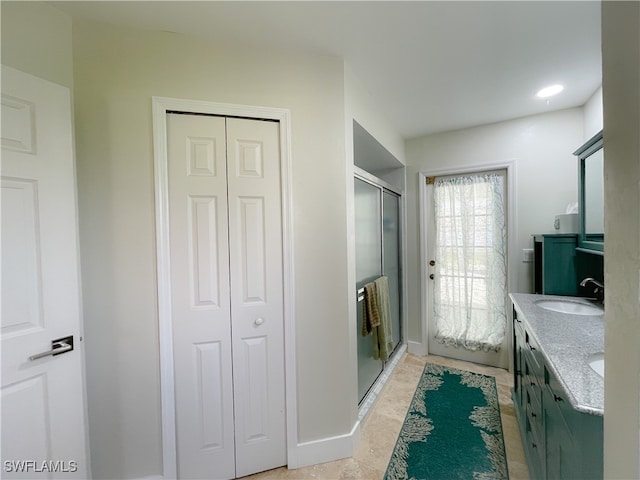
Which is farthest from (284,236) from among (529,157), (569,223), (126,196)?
(529,157)

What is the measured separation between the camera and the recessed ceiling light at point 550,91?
1903 mm

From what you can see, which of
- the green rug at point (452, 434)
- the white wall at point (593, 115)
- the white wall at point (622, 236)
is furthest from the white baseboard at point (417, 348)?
the white wall at point (622, 236)

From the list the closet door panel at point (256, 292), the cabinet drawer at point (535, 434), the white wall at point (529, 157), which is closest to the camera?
the cabinet drawer at point (535, 434)

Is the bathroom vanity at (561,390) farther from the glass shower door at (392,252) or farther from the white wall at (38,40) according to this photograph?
the white wall at (38,40)

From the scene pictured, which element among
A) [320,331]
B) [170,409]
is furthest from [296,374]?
[170,409]

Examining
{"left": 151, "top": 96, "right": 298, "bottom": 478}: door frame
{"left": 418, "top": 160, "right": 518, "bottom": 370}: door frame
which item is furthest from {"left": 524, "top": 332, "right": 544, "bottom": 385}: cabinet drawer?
{"left": 151, "top": 96, "right": 298, "bottom": 478}: door frame

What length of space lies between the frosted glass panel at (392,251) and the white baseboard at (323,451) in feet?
4.15

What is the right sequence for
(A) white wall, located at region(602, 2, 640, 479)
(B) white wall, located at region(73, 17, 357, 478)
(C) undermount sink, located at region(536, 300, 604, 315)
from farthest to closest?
(C) undermount sink, located at region(536, 300, 604, 315) < (B) white wall, located at region(73, 17, 357, 478) < (A) white wall, located at region(602, 2, 640, 479)

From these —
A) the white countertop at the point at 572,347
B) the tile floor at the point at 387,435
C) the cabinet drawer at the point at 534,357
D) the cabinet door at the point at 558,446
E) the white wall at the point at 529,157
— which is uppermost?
the white wall at the point at 529,157

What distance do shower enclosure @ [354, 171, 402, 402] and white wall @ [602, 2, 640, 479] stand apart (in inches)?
60.6

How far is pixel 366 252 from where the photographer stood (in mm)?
2168

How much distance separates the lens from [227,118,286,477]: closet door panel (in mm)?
1456

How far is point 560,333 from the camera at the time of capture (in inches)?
49.1

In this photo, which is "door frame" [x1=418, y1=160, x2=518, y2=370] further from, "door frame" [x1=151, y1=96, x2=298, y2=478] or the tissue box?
"door frame" [x1=151, y1=96, x2=298, y2=478]
